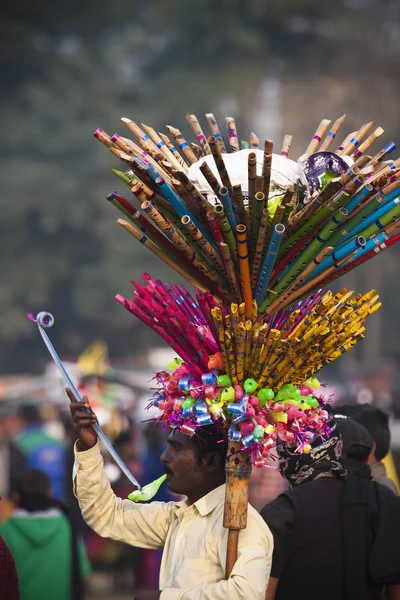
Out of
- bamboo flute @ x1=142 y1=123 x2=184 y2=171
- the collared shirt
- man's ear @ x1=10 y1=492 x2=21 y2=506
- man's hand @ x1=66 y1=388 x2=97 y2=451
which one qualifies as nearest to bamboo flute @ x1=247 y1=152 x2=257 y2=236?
bamboo flute @ x1=142 y1=123 x2=184 y2=171

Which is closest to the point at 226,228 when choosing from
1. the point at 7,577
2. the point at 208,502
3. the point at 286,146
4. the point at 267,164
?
the point at 267,164

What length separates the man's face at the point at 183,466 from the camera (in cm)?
343

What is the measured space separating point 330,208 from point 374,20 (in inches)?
1396

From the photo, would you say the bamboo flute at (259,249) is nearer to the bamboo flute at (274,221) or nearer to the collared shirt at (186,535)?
the bamboo flute at (274,221)

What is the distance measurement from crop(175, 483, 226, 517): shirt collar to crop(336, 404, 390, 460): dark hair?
144cm

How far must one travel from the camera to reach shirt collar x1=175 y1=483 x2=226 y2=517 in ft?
11.1

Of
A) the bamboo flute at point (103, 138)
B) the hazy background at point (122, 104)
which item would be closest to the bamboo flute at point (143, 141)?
the bamboo flute at point (103, 138)

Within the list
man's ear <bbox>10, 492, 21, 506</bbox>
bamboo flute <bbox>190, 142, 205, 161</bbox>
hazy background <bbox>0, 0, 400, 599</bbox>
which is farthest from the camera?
hazy background <bbox>0, 0, 400, 599</bbox>

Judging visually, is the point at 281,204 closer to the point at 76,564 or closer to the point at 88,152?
the point at 76,564

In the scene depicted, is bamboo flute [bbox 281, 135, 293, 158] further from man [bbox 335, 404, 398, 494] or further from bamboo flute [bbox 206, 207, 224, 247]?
man [bbox 335, 404, 398, 494]

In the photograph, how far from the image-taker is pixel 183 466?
343 centimetres

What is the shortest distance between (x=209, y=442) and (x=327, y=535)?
0.62m

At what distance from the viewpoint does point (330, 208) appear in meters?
3.29

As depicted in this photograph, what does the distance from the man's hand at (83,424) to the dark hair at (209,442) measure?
13.5 inches
